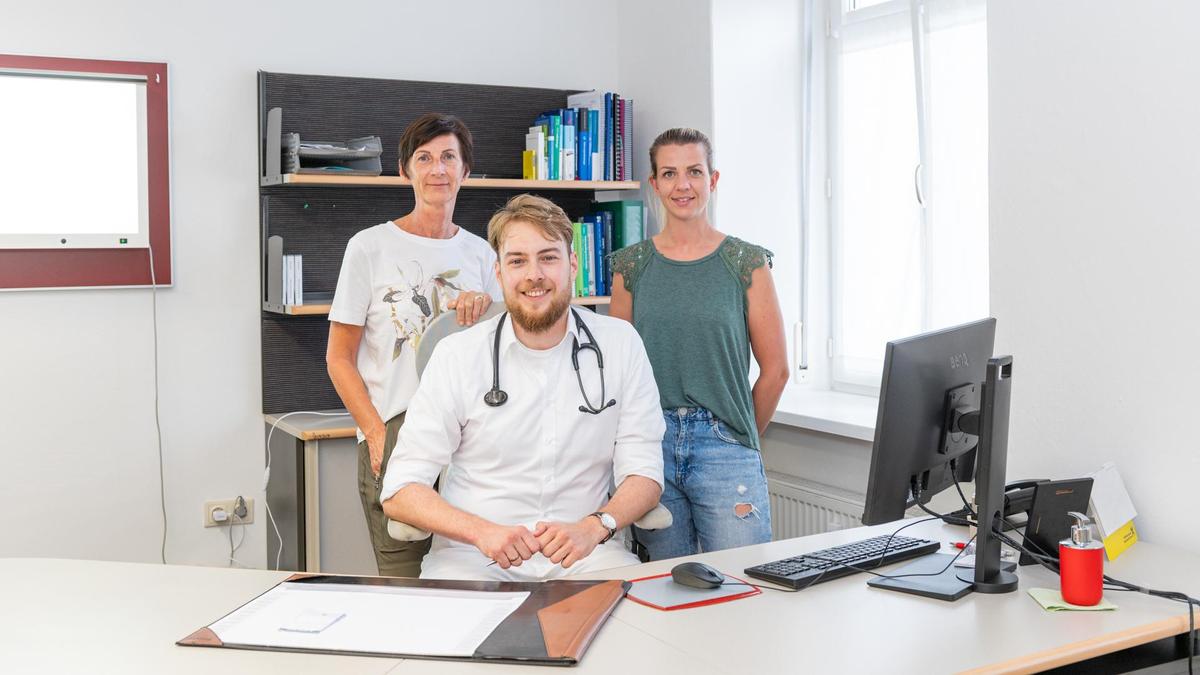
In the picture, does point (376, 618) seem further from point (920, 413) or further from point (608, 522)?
point (920, 413)

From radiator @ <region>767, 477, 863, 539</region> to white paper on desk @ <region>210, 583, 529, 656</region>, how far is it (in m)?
1.82

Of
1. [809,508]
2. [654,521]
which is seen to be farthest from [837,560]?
[809,508]

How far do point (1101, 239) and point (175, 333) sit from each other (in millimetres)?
2954

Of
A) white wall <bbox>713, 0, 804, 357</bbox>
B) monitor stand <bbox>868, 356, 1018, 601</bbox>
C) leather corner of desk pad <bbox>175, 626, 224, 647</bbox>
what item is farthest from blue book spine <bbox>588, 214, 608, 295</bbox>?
leather corner of desk pad <bbox>175, 626, 224, 647</bbox>

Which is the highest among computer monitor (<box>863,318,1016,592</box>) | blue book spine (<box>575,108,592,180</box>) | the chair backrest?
blue book spine (<box>575,108,592,180</box>)

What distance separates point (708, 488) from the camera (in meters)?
2.64

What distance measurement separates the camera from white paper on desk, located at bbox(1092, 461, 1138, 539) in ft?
7.21

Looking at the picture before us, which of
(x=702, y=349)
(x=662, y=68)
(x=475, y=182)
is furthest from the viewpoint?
(x=662, y=68)

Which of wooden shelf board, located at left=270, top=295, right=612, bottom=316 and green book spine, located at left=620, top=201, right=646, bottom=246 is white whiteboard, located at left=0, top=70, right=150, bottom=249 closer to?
wooden shelf board, located at left=270, top=295, right=612, bottom=316

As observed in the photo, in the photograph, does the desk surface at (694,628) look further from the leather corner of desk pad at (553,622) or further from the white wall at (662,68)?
the white wall at (662,68)

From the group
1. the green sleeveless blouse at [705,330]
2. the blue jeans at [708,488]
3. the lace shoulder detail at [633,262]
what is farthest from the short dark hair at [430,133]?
the blue jeans at [708,488]

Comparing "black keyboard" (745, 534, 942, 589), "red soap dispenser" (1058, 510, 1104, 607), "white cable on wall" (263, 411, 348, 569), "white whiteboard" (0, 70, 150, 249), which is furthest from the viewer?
"white cable on wall" (263, 411, 348, 569)

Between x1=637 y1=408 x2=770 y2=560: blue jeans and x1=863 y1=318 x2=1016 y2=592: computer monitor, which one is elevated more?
x1=863 y1=318 x2=1016 y2=592: computer monitor

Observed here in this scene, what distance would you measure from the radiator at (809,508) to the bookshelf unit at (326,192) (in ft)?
3.39
